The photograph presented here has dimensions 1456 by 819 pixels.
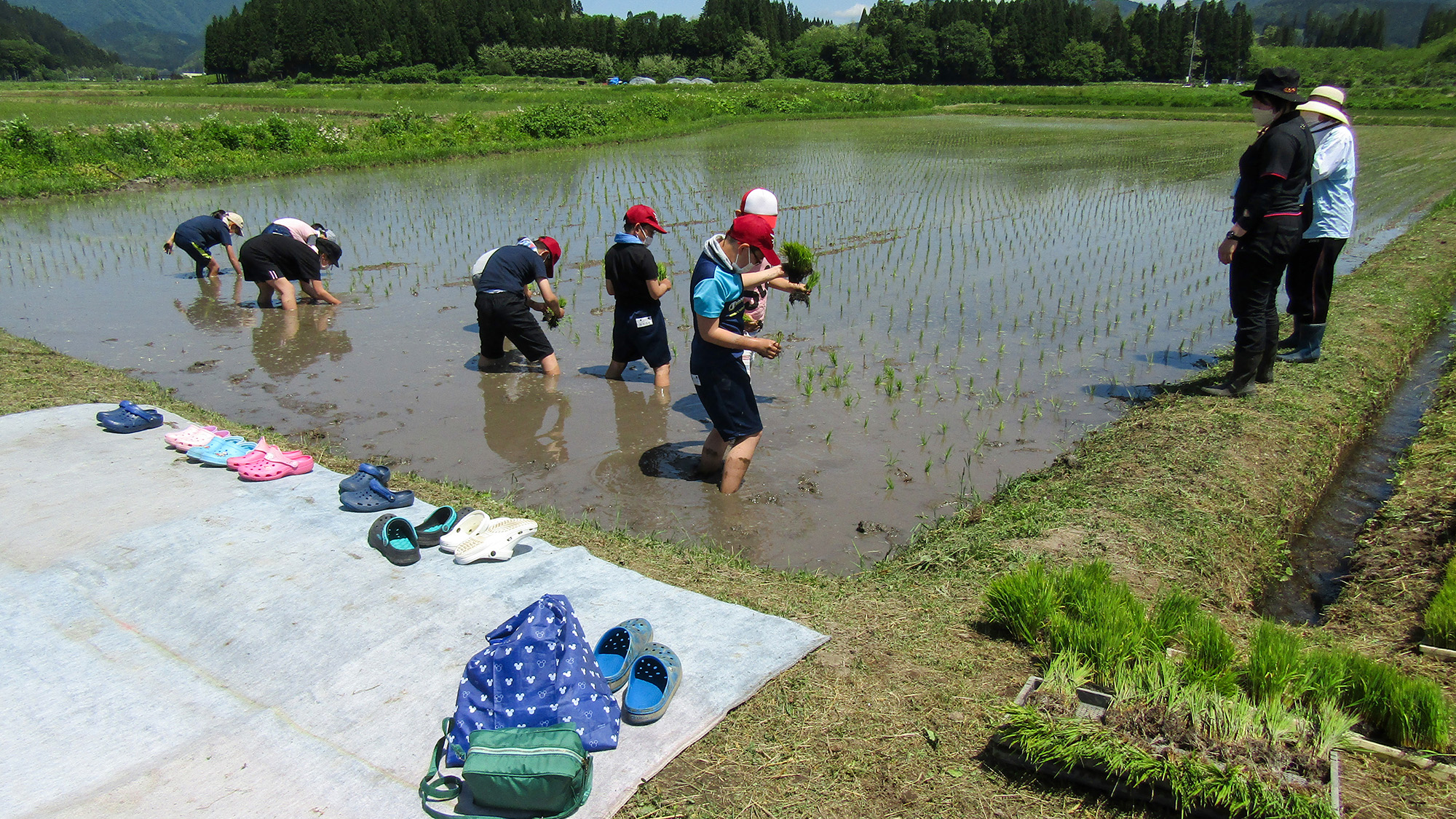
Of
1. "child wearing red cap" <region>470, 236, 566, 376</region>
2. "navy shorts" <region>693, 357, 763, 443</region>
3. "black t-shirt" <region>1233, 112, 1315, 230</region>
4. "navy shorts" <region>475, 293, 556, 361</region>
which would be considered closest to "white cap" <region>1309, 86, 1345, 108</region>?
"black t-shirt" <region>1233, 112, 1315, 230</region>

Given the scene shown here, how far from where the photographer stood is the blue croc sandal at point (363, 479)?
399 centimetres

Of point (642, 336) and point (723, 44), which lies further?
point (723, 44)

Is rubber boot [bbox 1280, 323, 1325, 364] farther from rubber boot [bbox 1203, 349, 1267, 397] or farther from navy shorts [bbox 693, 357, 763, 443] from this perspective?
navy shorts [bbox 693, 357, 763, 443]

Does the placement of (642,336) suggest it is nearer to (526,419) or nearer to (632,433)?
(632,433)

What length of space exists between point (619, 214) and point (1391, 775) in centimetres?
1222

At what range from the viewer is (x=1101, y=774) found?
229 cm

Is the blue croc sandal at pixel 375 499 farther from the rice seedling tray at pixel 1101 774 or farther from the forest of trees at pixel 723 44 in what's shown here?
the forest of trees at pixel 723 44

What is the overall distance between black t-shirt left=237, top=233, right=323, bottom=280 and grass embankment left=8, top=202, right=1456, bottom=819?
213 centimetres

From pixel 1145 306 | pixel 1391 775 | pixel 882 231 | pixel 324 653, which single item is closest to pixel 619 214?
pixel 882 231

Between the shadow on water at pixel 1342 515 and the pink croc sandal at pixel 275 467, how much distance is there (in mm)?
4601

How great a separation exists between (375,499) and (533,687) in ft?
6.22

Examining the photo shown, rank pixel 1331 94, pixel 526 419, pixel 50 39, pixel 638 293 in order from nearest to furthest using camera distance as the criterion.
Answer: pixel 1331 94 → pixel 526 419 → pixel 638 293 → pixel 50 39

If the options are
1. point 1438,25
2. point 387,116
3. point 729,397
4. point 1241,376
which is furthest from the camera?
point 1438,25

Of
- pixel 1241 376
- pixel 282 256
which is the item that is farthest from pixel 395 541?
pixel 282 256
